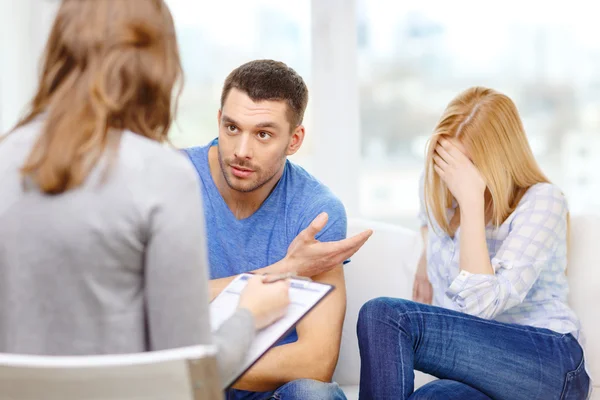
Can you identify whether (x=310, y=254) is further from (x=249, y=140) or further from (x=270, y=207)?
(x=249, y=140)

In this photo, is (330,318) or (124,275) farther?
(330,318)

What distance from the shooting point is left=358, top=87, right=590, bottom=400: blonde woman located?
179 cm

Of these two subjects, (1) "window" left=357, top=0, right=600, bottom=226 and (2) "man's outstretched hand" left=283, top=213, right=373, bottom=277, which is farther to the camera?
(1) "window" left=357, top=0, right=600, bottom=226

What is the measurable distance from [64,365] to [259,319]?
13.5 inches

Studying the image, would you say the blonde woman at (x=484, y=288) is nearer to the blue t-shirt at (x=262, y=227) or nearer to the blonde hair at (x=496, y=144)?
the blonde hair at (x=496, y=144)

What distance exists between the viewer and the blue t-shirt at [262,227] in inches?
77.4

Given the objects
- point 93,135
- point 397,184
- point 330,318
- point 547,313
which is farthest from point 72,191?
point 397,184

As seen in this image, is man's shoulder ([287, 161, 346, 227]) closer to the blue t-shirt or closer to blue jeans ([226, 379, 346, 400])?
the blue t-shirt

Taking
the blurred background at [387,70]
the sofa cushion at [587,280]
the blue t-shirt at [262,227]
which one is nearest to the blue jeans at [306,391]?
the blue t-shirt at [262,227]

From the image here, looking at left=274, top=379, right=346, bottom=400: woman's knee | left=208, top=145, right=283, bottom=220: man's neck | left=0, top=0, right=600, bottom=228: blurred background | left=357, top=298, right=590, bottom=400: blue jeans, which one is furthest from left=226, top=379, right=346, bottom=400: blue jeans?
left=0, top=0, right=600, bottom=228: blurred background

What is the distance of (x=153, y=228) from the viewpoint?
98cm

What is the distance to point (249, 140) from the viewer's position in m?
1.95

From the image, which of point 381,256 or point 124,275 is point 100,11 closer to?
point 124,275

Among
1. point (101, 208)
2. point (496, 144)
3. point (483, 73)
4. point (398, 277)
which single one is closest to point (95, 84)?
point (101, 208)
